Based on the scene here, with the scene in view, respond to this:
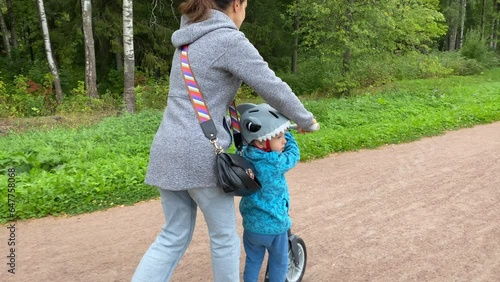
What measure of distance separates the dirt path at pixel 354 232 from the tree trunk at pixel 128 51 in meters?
7.34

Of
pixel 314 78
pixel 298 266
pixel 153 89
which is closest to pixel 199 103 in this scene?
pixel 298 266

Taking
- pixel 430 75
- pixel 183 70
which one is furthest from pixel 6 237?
pixel 430 75

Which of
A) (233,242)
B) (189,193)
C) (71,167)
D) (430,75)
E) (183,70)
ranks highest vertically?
(183,70)

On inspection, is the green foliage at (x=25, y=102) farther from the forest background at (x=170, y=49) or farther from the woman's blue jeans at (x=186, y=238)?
the woman's blue jeans at (x=186, y=238)

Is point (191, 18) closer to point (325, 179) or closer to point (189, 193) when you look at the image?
point (189, 193)

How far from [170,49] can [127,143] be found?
12.4 m

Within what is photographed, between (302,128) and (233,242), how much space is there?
2.39 ft

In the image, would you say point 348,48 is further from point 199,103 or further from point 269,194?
point 199,103

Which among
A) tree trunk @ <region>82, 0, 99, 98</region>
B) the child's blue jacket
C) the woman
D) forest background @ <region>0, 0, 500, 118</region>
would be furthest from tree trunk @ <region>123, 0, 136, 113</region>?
the woman

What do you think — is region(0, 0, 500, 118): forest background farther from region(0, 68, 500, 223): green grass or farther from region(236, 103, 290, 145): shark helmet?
region(236, 103, 290, 145): shark helmet

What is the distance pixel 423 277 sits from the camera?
132 inches

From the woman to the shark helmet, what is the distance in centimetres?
16

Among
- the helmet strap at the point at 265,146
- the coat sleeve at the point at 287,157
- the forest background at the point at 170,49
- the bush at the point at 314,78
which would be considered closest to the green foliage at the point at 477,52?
the forest background at the point at 170,49

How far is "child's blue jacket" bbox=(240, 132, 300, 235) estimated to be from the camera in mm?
2609
